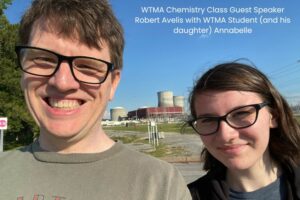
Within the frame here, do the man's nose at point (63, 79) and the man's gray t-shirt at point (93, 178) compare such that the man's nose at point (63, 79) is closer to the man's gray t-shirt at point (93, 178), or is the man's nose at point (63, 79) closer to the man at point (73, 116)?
the man at point (73, 116)

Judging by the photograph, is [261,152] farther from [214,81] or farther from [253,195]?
[214,81]

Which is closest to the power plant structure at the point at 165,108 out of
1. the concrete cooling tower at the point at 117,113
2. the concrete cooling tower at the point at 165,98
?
the concrete cooling tower at the point at 165,98

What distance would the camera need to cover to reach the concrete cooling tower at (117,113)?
127169 mm

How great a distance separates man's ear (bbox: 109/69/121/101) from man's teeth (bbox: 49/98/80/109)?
195mm

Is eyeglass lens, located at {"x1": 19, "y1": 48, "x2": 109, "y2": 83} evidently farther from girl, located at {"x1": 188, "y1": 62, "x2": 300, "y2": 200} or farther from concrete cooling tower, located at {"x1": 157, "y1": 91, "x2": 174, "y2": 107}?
concrete cooling tower, located at {"x1": 157, "y1": 91, "x2": 174, "y2": 107}

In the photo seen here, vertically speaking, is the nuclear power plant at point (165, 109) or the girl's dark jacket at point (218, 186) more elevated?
the nuclear power plant at point (165, 109)

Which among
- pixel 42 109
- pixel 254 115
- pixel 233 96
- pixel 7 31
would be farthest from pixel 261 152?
pixel 7 31

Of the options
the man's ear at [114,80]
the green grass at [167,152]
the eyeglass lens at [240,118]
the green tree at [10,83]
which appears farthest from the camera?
the green grass at [167,152]

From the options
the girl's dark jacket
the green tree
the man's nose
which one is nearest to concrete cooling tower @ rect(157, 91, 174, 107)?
the green tree

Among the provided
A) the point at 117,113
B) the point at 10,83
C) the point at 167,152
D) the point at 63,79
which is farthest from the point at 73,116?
the point at 117,113

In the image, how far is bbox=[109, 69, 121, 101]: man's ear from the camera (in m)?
1.76

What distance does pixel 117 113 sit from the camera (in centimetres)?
12850

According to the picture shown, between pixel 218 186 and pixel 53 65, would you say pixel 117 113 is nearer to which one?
pixel 218 186

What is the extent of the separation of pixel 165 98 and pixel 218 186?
356ft
